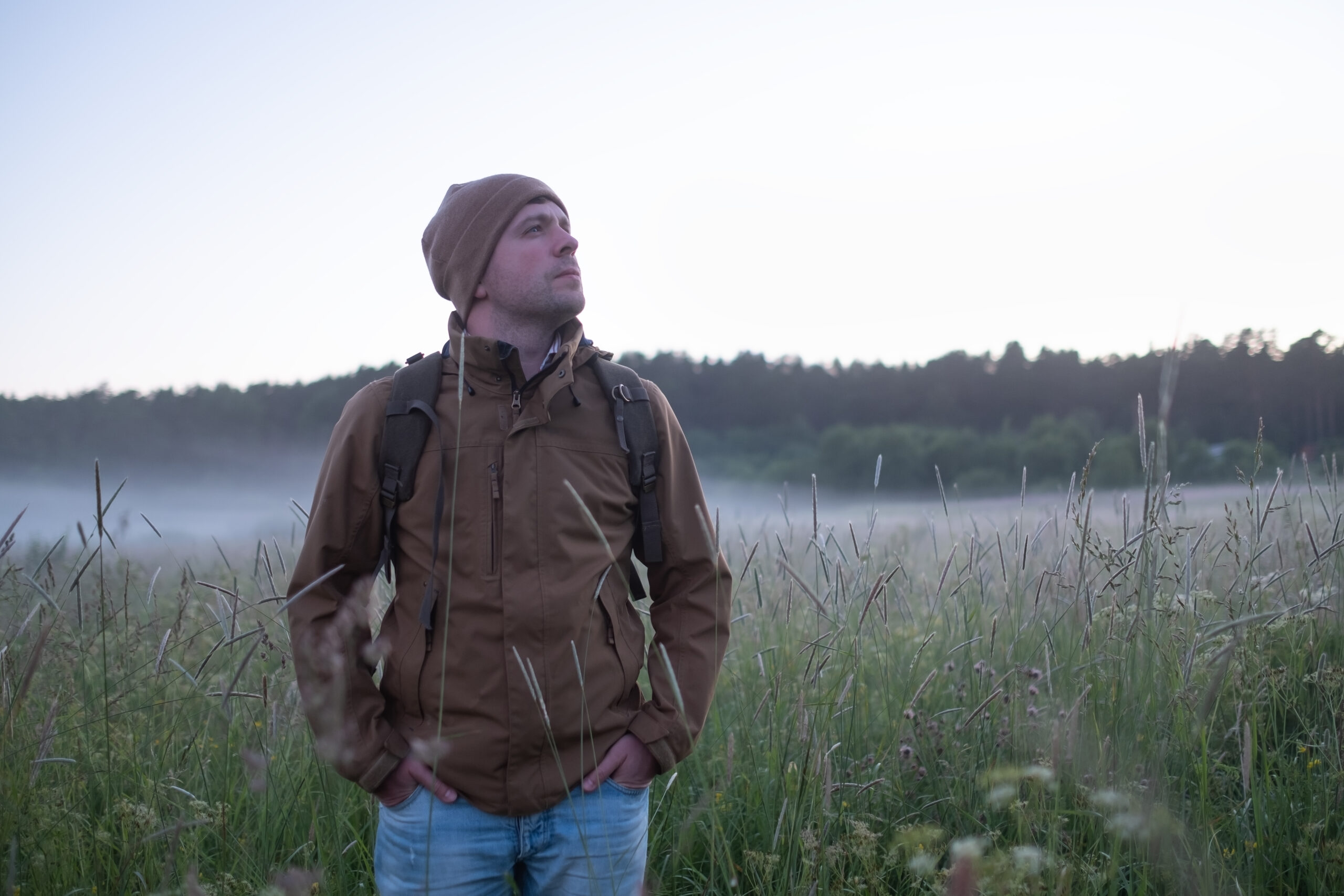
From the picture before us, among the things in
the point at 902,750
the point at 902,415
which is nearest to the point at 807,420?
the point at 902,415

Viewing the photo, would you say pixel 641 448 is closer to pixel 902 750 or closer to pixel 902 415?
pixel 902 750

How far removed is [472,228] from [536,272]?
28 centimetres

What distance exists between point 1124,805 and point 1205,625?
867mm

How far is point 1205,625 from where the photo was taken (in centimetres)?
256

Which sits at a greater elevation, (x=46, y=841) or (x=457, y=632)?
(x=457, y=632)

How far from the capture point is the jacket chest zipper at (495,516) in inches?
80.7

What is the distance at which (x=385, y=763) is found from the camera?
6.50ft

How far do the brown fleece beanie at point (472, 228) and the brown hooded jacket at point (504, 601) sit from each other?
0.63ft

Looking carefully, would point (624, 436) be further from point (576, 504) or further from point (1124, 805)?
point (1124, 805)

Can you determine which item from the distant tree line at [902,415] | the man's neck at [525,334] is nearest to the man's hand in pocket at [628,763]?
the man's neck at [525,334]

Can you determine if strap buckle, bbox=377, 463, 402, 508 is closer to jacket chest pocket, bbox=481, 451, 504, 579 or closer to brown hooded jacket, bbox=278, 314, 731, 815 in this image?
brown hooded jacket, bbox=278, 314, 731, 815

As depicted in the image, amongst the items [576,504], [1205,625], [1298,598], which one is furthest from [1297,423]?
[576,504]

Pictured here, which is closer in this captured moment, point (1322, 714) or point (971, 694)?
point (1322, 714)

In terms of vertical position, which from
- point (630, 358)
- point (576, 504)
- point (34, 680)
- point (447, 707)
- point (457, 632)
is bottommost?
point (34, 680)
